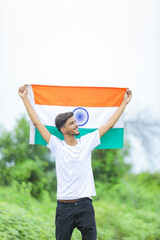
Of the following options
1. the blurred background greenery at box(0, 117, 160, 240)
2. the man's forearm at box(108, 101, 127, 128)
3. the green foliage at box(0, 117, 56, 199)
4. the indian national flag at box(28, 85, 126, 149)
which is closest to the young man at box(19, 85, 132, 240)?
the man's forearm at box(108, 101, 127, 128)

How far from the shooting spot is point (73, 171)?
3936 millimetres

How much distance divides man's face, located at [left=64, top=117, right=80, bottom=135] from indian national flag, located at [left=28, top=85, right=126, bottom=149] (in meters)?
0.59

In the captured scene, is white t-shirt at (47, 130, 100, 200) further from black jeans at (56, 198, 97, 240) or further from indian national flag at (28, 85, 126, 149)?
indian national flag at (28, 85, 126, 149)

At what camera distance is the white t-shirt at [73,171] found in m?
3.91

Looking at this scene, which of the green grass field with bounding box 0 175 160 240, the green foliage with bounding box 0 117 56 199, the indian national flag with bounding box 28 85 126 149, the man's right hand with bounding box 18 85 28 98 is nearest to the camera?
the man's right hand with bounding box 18 85 28 98

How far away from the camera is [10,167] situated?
1010 cm

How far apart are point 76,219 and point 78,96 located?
1.74 m

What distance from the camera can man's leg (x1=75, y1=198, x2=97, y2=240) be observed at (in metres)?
3.89

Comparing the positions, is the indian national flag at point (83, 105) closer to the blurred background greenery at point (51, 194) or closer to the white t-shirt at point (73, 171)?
the white t-shirt at point (73, 171)

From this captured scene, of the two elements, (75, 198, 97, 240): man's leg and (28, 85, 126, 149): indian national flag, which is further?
(28, 85, 126, 149): indian national flag

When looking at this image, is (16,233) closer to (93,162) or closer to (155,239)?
(155,239)

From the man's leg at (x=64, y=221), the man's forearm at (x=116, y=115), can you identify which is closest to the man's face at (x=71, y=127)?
the man's forearm at (x=116, y=115)

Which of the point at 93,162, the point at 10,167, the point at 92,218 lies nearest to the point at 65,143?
the point at 92,218

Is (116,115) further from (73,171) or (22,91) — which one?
(22,91)
